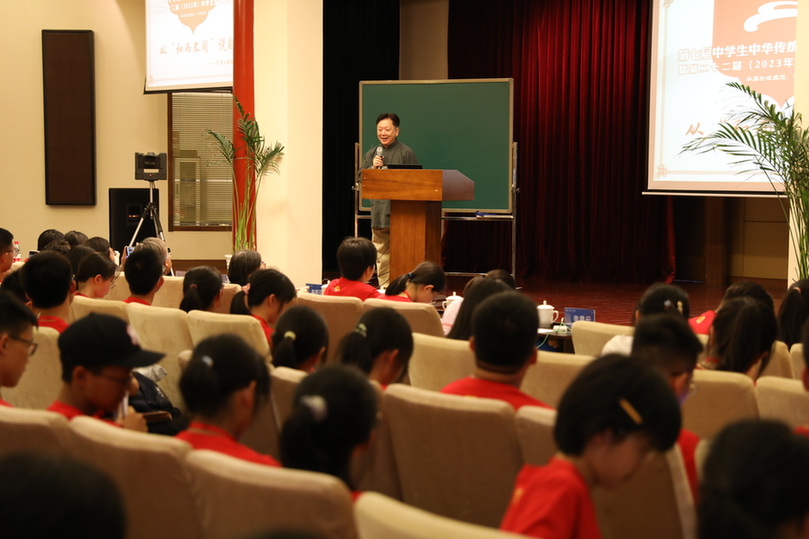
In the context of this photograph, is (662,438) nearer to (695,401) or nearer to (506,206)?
(695,401)

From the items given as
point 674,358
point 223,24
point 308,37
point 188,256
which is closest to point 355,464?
point 674,358

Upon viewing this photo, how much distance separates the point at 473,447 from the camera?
6.85ft

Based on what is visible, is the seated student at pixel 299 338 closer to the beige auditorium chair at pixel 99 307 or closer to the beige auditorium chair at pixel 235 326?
the beige auditorium chair at pixel 235 326

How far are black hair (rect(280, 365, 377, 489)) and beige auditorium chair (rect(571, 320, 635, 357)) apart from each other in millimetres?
1859

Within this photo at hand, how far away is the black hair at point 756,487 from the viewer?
1.13 m

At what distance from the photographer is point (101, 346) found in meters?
2.19

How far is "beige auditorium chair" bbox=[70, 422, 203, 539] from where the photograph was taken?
1769mm

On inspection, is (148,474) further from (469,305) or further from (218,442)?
(469,305)

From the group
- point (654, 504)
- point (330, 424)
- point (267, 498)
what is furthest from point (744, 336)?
point (267, 498)

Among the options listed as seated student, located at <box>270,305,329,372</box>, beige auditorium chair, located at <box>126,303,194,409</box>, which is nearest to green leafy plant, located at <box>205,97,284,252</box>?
beige auditorium chair, located at <box>126,303,194,409</box>

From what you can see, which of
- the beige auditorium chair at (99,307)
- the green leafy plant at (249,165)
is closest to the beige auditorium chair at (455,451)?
the beige auditorium chair at (99,307)

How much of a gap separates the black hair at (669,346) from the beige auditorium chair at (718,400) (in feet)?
0.73

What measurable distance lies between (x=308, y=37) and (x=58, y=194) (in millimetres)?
4816

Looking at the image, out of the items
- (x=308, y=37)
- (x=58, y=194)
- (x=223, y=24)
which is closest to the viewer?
(x=308, y=37)
